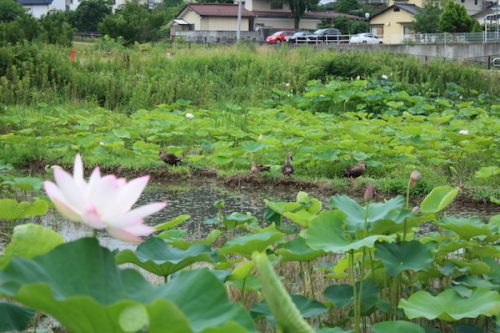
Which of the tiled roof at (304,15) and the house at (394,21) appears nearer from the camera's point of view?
the house at (394,21)

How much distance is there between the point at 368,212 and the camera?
2.27 m

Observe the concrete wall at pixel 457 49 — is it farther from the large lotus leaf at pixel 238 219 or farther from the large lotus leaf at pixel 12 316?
the large lotus leaf at pixel 12 316

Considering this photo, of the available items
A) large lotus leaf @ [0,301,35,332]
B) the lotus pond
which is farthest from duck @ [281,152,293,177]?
large lotus leaf @ [0,301,35,332]

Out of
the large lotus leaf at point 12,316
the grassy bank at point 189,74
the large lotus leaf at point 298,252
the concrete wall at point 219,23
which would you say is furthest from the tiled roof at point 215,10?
the large lotus leaf at point 12,316

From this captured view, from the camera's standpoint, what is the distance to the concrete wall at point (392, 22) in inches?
1658

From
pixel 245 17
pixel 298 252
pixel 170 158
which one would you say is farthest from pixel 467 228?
pixel 245 17

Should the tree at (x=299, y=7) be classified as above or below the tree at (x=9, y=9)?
above

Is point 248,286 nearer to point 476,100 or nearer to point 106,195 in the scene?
point 106,195

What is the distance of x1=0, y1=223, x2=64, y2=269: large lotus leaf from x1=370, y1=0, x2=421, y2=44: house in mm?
40385

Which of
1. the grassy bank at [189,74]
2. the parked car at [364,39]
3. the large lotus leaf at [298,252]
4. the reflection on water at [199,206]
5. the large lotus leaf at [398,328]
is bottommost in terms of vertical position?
the reflection on water at [199,206]

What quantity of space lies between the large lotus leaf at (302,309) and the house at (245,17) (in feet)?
138

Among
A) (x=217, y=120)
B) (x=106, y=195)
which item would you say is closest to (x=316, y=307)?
(x=106, y=195)

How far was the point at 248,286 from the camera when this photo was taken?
7.44 feet

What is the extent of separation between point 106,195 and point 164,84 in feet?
32.6
